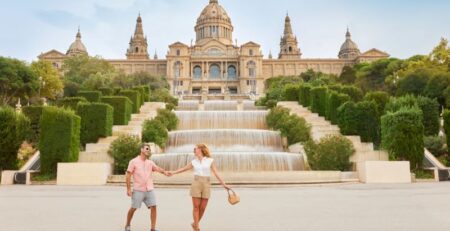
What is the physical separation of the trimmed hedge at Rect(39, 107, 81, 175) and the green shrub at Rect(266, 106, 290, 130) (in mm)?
12735

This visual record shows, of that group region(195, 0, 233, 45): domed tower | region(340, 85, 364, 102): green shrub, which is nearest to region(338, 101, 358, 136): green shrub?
region(340, 85, 364, 102): green shrub

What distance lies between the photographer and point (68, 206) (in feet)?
32.3

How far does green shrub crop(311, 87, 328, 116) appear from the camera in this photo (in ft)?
104

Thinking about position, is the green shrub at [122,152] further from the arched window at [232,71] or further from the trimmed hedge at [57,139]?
the arched window at [232,71]

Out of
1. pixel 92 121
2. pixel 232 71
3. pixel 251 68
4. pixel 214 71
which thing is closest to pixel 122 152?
pixel 92 121

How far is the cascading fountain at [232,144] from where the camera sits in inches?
781

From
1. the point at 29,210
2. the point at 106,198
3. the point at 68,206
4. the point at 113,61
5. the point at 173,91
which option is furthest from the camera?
the point at 113,61

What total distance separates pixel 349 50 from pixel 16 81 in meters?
→ 97.0

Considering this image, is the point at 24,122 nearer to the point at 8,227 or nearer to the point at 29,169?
the point at 29,169

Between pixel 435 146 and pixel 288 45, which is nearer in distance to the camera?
pixel 435 146

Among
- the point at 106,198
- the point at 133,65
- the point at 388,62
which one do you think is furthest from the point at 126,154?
the point at 133,65

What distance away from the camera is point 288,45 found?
11862 cm

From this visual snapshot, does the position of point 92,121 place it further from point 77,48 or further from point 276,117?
point 77,48

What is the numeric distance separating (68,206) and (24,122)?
1120cm
